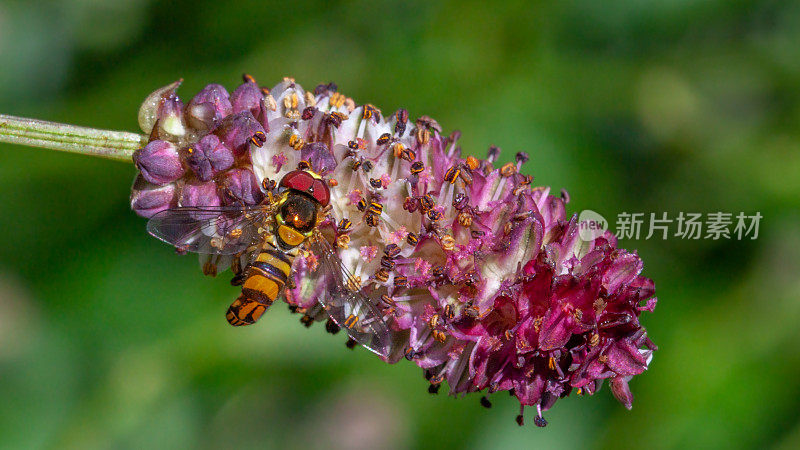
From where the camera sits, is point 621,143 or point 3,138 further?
point 621,143

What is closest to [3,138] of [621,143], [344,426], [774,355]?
[344,426]

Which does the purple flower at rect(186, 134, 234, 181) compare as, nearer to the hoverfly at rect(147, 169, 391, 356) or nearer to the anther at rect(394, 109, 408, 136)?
the hoverfly at rect(147, 169, 391, 356)

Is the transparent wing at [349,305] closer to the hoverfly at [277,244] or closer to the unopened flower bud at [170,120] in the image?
the hoverfly at [277,244]

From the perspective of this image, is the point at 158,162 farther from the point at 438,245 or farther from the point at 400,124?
the point at 438,245

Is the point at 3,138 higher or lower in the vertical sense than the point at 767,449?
higher

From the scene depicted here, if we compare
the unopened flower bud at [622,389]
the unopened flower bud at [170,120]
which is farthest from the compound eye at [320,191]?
the unopened flower bud at [622,389]

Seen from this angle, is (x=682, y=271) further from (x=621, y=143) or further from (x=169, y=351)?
(x=169, y=351)
